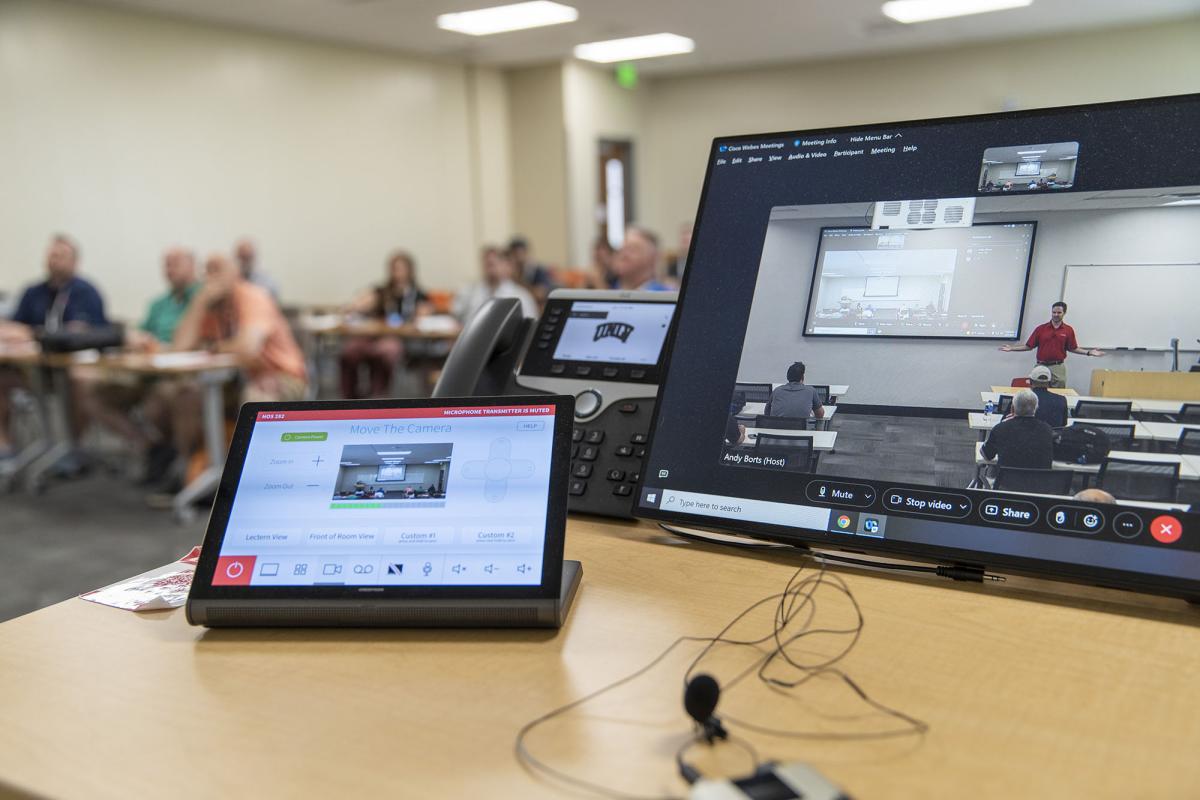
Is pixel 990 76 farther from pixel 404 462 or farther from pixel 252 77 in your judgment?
pixel 404 462

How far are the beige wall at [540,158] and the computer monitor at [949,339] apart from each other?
933cm

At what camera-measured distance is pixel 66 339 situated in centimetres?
467

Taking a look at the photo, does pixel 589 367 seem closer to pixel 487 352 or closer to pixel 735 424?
pixel 487 352

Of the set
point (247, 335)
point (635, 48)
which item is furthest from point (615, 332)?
point (635, 48)

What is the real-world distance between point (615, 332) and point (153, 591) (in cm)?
58

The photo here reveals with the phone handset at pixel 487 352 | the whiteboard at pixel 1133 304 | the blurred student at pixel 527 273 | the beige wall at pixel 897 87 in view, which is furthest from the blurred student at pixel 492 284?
the whiteboard at pixel 1133 304

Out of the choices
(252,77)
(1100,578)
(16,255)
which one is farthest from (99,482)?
(1100,578)

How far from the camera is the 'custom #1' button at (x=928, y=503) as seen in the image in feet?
2.62

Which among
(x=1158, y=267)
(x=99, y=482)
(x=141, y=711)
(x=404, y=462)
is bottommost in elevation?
(x=99, y=482)

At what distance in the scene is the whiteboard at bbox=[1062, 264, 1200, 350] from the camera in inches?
29.5

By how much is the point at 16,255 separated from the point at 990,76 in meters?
8.79

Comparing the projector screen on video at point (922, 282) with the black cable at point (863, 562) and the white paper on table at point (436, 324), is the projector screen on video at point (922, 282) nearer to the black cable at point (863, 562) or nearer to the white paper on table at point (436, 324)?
the black cable at point (863, 562)

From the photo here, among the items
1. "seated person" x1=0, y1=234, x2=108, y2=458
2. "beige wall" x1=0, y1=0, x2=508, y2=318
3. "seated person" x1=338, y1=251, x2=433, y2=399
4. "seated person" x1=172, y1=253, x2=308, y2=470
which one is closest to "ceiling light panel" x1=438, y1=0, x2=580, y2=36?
"beige wall" x1=0, y1=0, x2=508, y2=318

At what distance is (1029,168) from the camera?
2.71ft
